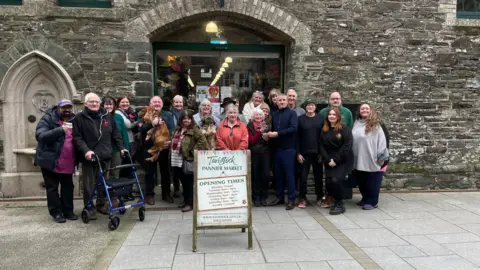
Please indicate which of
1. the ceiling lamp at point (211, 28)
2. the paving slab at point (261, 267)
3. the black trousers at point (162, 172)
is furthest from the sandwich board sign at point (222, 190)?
the ceiling lamp at point (211, 28)

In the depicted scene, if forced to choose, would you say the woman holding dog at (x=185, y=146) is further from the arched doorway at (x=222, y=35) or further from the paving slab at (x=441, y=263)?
the paving slab at (x=441, y=263)

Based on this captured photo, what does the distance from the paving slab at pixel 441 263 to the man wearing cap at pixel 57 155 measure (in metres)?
4.60

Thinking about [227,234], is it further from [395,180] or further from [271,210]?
[395,180]

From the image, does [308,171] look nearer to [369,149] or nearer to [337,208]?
[337,208]

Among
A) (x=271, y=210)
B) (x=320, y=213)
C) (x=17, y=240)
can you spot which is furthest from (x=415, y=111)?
(x=17, y=240)

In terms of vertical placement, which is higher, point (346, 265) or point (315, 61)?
point (315, 61)

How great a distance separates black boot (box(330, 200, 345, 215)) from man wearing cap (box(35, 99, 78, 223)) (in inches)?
155

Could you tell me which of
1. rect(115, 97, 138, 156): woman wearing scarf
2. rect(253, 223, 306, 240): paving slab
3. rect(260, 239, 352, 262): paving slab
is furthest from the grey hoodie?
rect(115, 97, 138, 156): woman wearing scarf

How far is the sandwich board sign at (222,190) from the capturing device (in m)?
4.21

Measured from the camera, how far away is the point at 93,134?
5180 millimetres

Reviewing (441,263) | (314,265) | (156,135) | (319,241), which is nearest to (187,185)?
(156,135)

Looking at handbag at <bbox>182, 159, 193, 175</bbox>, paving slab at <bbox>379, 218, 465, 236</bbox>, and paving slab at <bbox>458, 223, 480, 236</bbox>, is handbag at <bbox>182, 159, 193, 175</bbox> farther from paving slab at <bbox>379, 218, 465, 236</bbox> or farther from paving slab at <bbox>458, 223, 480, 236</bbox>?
paving slab at <bbox>458, 223, 480, 236</bbox>

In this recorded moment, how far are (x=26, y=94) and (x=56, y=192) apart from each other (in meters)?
2.29

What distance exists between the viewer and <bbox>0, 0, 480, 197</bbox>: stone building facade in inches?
250
